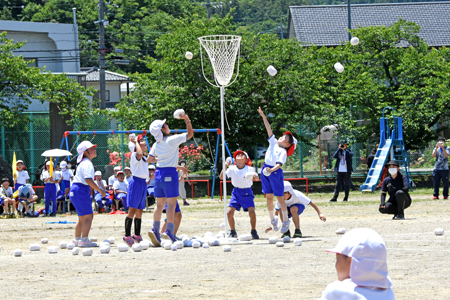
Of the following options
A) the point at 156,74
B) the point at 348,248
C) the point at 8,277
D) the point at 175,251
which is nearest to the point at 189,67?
the point at 156,74

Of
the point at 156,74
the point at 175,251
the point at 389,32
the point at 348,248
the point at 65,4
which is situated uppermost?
the point at 65,4

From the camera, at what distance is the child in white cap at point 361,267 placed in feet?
9.14

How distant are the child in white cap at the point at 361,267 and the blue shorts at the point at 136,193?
736 cm

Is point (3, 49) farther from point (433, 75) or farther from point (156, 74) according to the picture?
point (433, 75)

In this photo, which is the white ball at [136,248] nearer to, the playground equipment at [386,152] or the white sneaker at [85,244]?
Answer: the white sneaker at [85,244]

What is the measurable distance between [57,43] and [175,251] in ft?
128

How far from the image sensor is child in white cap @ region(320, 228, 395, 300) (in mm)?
2787

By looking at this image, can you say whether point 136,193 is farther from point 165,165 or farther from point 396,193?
point 396,193

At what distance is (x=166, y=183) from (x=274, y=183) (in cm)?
190

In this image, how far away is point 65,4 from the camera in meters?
64.0

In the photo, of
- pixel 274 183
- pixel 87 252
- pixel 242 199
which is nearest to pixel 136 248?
pixel 87 252

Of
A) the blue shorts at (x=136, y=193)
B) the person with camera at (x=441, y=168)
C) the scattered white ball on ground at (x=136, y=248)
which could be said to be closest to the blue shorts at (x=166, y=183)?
the blue shorts at (x=136, y=193)

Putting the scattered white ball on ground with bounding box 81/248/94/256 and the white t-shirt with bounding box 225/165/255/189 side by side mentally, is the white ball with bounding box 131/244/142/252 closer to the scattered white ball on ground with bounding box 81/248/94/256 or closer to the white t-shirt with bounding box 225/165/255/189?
the scattered white ball on ground with bounding box 81/248/94/256

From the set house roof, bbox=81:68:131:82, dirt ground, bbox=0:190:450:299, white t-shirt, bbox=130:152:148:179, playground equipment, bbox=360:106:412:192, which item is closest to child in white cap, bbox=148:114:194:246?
white t-shirt, bbox=130:152:148:179
